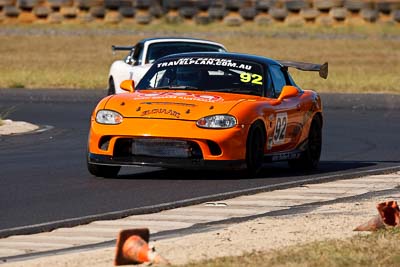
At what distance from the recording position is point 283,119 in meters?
14.5

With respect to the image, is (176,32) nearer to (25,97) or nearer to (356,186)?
(25,97)

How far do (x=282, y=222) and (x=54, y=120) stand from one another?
12025mm

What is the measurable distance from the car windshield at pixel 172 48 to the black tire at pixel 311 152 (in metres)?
7.96

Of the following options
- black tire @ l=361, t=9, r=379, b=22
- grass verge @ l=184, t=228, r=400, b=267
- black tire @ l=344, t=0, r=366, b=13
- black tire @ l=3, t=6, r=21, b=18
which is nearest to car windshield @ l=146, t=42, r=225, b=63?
grass verge @ l=184, t=228, r=400, b=267

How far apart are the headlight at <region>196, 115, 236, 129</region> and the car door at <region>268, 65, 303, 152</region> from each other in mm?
768

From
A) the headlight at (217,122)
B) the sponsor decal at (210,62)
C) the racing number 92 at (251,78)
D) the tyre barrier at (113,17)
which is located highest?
the sponsor decal at (210,62)

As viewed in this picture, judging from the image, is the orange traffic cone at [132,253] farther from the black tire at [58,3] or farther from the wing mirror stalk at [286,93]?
the black tire at [58,3]

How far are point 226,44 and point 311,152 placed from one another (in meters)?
30.7

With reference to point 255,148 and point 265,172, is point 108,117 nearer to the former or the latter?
point 255,148

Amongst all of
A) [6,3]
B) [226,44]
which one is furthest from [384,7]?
[6,3]

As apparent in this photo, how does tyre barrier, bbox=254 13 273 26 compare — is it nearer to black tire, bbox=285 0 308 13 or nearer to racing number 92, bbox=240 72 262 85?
black tire, bbox=285 0 308 13

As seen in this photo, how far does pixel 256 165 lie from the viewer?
13.9 meters

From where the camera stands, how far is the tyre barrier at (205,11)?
159ft

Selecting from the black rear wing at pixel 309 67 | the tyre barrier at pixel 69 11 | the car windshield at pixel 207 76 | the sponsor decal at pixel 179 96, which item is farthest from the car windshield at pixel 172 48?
the tyre barrier at pixel 69 11
